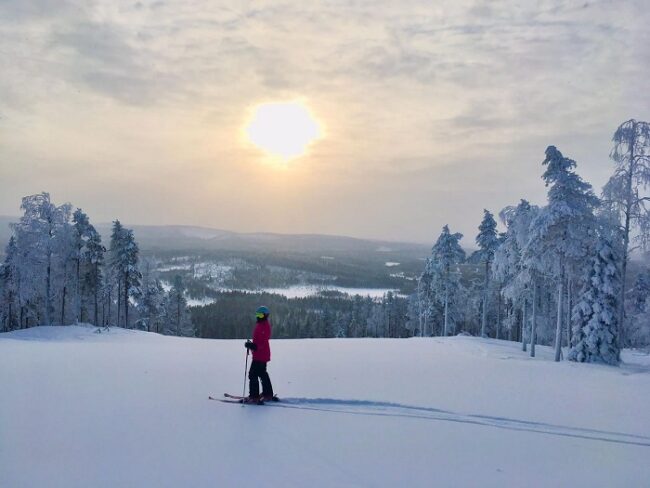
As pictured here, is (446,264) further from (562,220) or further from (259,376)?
(259,376)

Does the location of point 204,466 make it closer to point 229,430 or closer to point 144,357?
point 229,430

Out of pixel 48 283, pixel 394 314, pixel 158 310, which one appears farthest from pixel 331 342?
pixel 394 314

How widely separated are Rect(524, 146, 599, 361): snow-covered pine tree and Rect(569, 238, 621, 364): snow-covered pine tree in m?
1.68

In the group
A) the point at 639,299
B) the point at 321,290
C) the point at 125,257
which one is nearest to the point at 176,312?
the point at 125,257

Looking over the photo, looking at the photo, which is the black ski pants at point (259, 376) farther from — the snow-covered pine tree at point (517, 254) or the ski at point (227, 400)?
the snow-covered pine tree at point (517, 254)

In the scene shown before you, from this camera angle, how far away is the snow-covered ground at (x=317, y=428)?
20.0 ft

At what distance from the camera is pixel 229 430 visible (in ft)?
25.4

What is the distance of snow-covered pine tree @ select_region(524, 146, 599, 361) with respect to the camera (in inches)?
837

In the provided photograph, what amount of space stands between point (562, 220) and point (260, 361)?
17.7 metres

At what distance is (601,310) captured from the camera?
23047 millimetres

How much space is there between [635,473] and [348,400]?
5.16 m

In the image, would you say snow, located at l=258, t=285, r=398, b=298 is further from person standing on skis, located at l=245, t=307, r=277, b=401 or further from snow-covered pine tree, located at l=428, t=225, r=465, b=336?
person standing on skis, located at l=245, t=307, r=277, b=401

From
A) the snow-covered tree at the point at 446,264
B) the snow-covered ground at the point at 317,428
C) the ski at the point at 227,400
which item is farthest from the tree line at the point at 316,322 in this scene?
the ski at the point at 227,400

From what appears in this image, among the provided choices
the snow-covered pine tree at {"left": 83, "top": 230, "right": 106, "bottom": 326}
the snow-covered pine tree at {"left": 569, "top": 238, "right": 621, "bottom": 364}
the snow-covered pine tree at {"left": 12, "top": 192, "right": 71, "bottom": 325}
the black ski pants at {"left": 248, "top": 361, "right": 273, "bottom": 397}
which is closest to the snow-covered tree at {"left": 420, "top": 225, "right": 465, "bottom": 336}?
the snow-covered pine tree at {"left": 569, "top": 238, "right": 621, "bottom": 364}
